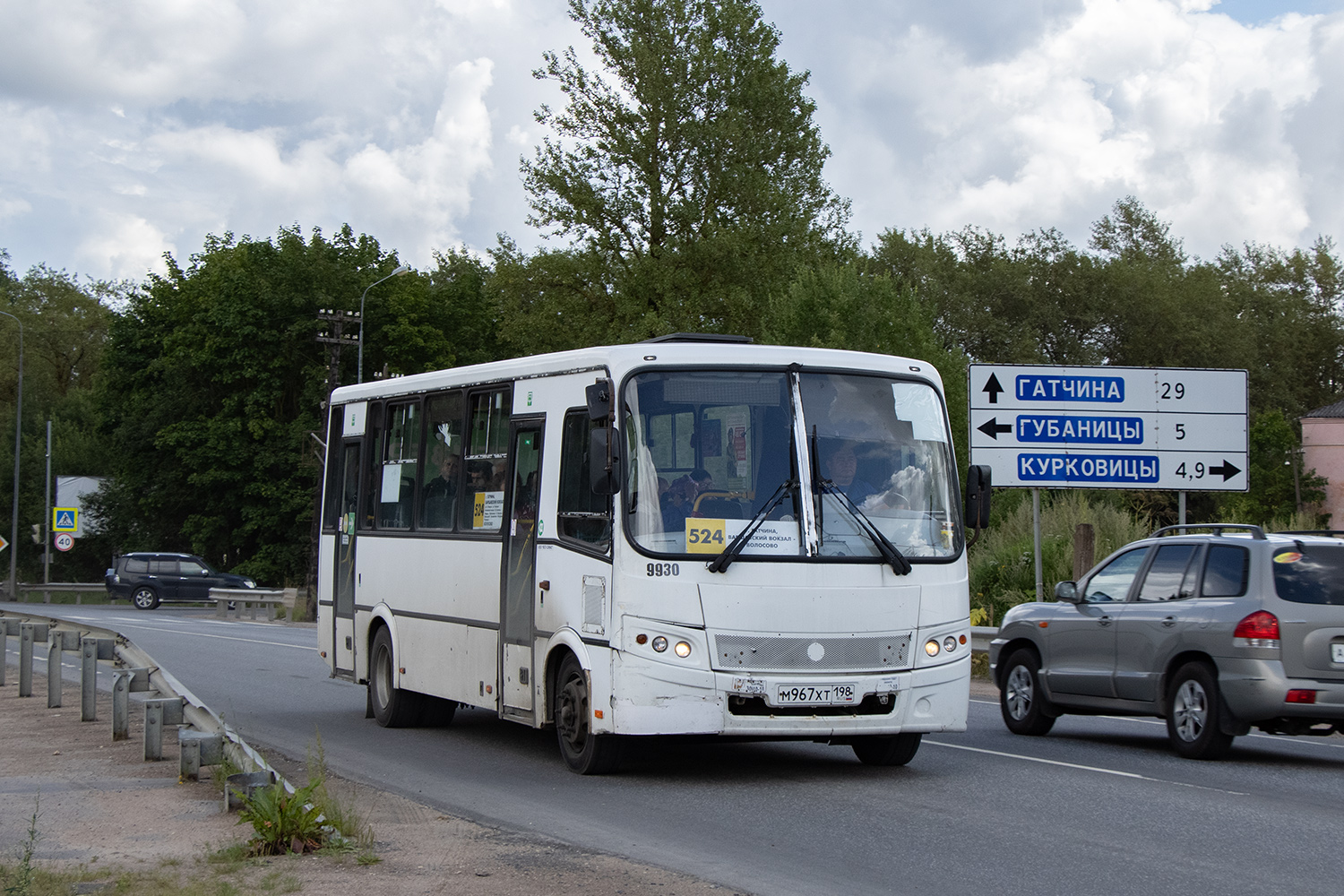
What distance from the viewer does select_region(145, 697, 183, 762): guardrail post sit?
38.3ft

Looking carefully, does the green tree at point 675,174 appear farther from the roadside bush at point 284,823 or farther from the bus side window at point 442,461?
the roadside bush at point 284,823

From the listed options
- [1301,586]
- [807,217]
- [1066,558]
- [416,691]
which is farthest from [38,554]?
[1301,586]

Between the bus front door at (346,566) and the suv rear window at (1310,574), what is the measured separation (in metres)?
8.38

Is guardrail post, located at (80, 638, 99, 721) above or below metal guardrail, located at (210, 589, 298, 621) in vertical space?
above

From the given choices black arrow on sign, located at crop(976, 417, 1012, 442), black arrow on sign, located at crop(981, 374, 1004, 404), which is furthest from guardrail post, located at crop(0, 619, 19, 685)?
black arrow on sign, located at crop(981, 374, 1004, 404)

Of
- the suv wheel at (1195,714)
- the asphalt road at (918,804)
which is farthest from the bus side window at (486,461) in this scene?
the suv wheel at (1195,714)

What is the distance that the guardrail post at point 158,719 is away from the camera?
11.7 meters

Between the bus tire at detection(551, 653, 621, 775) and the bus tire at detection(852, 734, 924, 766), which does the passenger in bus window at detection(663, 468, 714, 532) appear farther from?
the bus tire at detection(852, 734, 924, 766)

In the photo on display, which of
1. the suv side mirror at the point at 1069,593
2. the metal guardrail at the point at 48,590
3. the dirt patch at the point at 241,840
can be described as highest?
the suv side mirror at the point at 1069,593

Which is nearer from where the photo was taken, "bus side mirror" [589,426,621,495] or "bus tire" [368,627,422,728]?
"bus side mirror" [589,426,621,495]

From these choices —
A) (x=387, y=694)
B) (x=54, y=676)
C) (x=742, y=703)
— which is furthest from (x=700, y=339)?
(x=54, y=676)

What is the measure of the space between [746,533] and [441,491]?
399 cm

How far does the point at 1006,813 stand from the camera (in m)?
9.60

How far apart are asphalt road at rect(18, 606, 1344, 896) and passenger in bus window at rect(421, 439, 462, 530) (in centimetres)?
186
